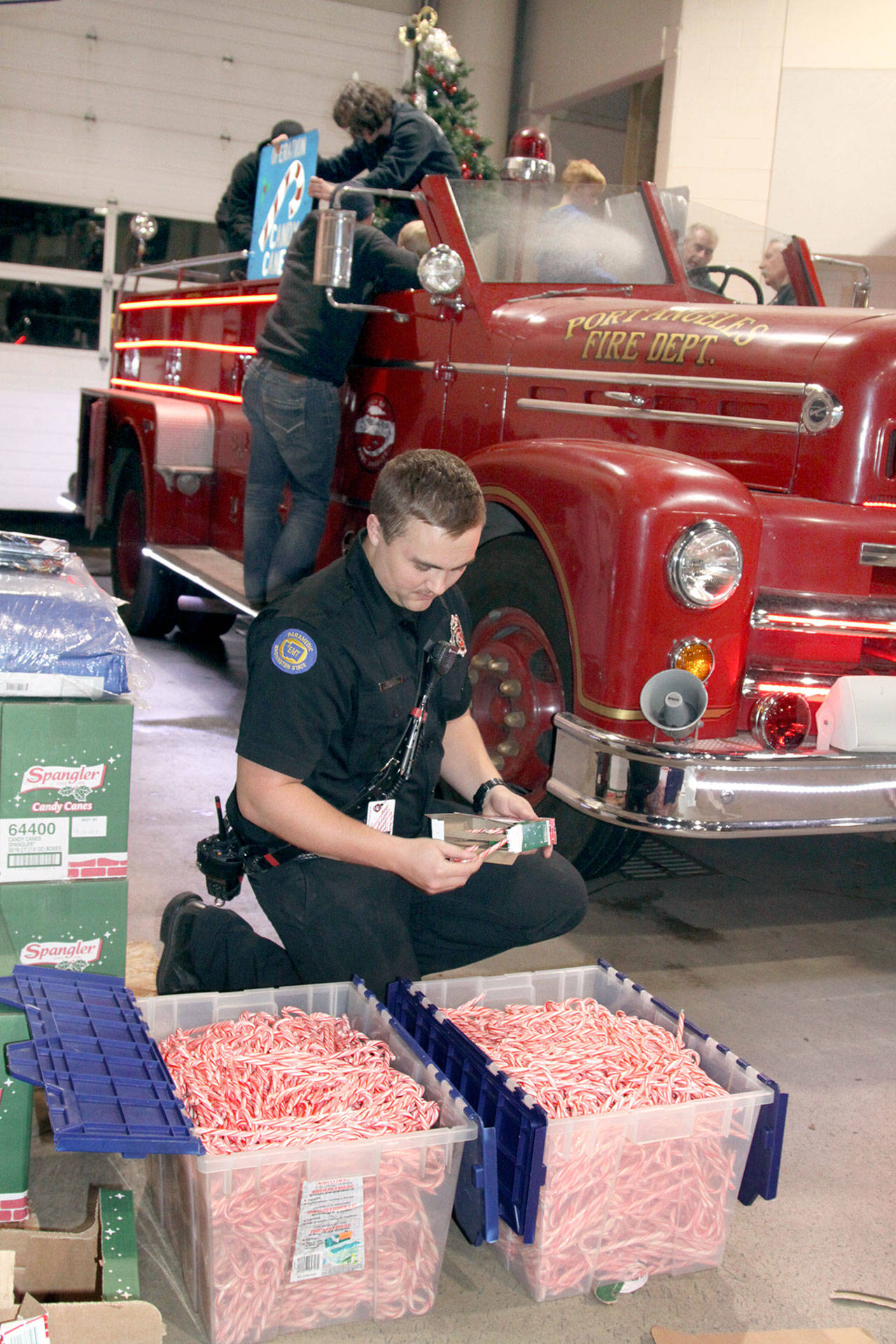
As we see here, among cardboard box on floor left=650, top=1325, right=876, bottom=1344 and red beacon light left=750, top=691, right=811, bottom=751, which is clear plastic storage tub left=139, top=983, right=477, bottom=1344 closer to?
cardboard box on floor left=650, top=1325, right=876, bottom=1344

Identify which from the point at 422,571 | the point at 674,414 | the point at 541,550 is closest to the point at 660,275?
the point at 674,414

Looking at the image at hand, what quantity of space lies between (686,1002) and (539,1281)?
1143mm

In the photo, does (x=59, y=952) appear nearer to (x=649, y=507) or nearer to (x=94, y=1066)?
(x=94, y=1066)

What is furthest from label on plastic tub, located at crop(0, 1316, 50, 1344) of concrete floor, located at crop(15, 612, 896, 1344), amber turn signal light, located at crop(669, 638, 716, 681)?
amber turn signal light, located at crop(669, 638, 716, 681)

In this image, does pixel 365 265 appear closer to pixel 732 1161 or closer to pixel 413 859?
pixel 413 859

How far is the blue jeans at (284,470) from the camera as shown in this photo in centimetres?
466

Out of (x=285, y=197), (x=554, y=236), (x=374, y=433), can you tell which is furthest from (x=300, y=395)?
(x=285, y=197)

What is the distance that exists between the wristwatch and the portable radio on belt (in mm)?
189

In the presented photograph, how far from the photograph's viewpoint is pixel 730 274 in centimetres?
460

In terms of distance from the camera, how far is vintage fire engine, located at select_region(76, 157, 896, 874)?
2.87 meters

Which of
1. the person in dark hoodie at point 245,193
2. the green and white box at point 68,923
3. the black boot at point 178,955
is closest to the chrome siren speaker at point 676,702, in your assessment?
the black boot at point 178,955

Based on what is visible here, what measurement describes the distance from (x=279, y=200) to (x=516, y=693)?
3.18 m

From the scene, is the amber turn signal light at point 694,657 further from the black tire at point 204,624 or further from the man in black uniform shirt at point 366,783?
the black tire at point 204,624

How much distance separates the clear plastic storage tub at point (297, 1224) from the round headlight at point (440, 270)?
2.78 meters
